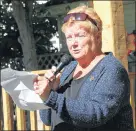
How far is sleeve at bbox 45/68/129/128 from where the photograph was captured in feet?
7.16

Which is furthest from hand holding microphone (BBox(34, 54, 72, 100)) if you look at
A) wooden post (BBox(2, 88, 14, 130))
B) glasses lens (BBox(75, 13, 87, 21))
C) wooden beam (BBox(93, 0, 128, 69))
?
wooden post (BBox(2, 88, 14, 130))

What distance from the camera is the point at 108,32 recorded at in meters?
3.40

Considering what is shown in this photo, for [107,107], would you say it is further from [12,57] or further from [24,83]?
[12,57]

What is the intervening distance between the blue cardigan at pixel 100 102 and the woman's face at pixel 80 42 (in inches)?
4.3

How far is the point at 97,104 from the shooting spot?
220 centimetres

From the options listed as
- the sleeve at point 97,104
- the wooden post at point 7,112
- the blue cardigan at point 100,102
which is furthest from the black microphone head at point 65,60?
the wooden post at point 7,112

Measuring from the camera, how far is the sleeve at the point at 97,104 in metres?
2.18

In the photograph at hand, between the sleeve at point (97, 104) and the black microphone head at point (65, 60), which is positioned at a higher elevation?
the black microphone head at point (65, 60)

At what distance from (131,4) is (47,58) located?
2779 millimetres

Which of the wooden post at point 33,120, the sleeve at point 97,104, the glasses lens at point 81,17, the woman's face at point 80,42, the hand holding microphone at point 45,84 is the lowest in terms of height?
the wooden post at point 33,120

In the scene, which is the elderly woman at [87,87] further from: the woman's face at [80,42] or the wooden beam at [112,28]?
the wooden beam at [112,28]

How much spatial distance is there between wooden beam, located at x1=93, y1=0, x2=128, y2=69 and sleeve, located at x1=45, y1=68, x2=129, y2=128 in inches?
44.3

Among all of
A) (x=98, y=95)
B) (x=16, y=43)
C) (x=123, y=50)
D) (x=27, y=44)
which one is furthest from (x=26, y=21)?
(x=98, y=95)

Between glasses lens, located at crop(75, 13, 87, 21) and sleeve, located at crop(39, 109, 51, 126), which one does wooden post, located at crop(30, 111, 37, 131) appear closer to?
sleeve, located at crop(39, 109, 51, 126)
